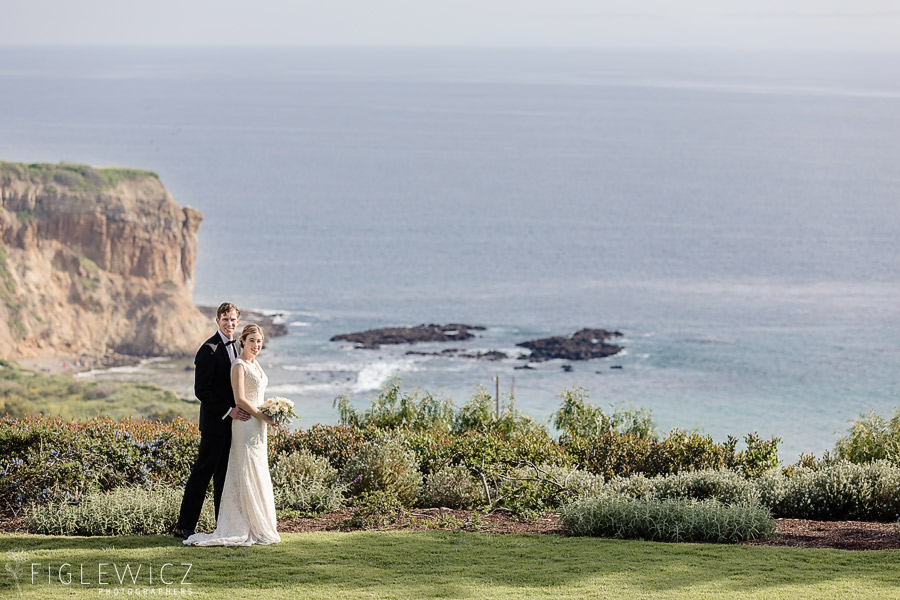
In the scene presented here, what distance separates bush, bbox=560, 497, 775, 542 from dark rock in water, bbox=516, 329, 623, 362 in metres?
59.6

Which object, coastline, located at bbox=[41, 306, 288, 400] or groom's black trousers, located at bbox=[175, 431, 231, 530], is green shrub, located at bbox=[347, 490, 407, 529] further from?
coastline, located at bbox=[41, 306, 288, 400]

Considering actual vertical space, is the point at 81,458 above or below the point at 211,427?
below

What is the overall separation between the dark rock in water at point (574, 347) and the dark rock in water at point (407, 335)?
536 centimetres

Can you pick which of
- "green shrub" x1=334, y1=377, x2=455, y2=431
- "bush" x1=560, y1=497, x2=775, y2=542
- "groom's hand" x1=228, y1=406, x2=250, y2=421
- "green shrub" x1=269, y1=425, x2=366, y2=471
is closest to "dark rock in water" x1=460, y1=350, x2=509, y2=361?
"green shrub" x1=334, y1=377, x2=455, y2=431

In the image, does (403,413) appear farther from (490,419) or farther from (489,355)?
(489,355)

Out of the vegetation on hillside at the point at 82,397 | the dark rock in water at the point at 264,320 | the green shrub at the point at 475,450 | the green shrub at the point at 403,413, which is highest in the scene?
the dark rock in water at the point at 264,320

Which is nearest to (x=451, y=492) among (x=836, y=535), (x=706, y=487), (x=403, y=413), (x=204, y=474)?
(x=706, y=487)

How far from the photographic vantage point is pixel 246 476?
1008 cm

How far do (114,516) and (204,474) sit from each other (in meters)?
1.31

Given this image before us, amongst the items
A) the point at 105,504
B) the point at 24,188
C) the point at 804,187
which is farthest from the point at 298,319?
the point at 804,187

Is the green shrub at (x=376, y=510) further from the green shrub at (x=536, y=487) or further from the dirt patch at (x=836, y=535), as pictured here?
the dirt patch at (x=836, y=535)

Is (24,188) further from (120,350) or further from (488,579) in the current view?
(488,579)

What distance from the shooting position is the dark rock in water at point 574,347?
7238 centimetres

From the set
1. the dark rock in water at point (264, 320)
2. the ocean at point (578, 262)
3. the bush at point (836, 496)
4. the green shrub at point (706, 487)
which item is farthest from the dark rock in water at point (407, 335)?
the green shrub at point (706, 487)
